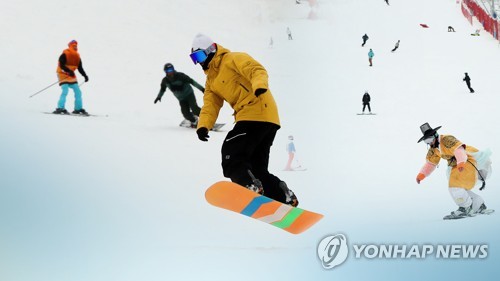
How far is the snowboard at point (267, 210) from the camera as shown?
14.9ft

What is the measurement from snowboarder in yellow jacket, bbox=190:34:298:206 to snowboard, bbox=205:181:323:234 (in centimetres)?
7

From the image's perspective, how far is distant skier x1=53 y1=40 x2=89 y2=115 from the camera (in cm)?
866

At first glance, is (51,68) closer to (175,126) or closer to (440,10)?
(175,126)

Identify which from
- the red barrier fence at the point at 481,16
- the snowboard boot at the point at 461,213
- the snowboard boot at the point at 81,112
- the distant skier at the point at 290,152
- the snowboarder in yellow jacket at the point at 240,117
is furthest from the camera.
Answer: the red barrier fence at the point at 481,16

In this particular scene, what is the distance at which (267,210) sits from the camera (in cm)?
455

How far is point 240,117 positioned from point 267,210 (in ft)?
1.98

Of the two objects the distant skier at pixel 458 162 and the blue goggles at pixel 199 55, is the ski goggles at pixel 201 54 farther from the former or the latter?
the distant skier at pixel 458 162

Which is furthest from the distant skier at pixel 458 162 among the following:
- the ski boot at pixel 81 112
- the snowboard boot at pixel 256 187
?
the ski boot at pixel 81 112

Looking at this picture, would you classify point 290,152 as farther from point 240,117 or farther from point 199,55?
point 199,55

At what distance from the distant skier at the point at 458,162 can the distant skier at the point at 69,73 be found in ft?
13.8

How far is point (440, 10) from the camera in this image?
20422 mm

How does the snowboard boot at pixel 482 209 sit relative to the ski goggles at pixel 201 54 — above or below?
below

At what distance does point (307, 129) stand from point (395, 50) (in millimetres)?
6412

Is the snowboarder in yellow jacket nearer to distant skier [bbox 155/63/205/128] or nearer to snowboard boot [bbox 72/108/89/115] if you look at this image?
distant skier [bbox 155/63/205/128]
